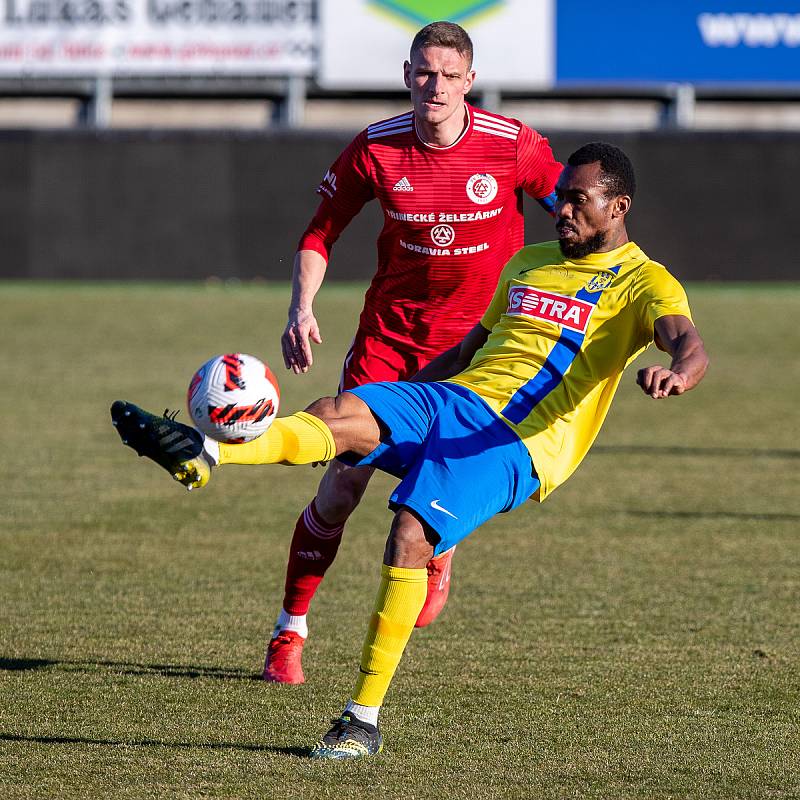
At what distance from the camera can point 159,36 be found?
86.9ft

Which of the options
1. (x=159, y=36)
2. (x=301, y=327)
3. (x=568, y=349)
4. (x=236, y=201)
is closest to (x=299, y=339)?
(x=301, y=327)

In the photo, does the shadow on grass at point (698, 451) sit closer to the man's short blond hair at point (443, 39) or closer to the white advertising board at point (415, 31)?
the man's short blond hair at point (443, 39)

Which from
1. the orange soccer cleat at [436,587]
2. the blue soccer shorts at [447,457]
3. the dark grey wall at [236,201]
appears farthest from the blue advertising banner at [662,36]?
the blue soccer shorts at [447,457]

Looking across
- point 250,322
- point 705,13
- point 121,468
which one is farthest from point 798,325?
point 121,468

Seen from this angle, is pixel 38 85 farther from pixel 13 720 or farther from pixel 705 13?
pixel 13 720

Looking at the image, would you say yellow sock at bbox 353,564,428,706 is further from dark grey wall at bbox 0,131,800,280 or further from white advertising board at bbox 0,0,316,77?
white advertising board at bbox 0,0,316,77

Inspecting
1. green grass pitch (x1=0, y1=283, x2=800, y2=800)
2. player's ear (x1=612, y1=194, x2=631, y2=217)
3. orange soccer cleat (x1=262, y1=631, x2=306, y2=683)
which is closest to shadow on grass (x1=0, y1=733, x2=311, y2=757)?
A: green grass pitch (x1=0, y1=283, x2=800, y2=800)

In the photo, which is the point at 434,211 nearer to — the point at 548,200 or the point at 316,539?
the point at 548,200

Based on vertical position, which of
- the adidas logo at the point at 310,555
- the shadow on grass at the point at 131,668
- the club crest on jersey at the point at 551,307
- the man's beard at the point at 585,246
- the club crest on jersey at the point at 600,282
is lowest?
the shadow on grass at the point at 131,668

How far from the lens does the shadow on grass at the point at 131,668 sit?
536cm

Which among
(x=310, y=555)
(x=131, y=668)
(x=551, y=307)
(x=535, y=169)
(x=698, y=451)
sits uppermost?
(x=535, y=169)

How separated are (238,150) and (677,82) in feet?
25.7

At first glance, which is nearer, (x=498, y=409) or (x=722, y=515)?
(x=498, y=409)

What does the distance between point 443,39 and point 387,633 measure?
94.6 inches
